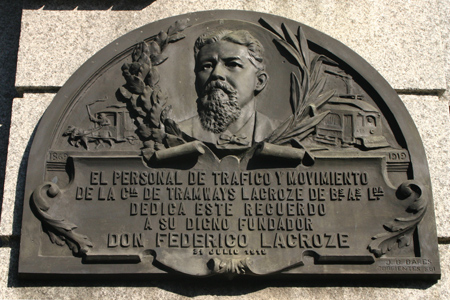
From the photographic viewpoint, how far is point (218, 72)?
5.35 m

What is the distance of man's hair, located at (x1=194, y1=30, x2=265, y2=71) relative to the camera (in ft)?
18.1

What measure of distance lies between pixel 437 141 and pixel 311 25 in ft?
5.14

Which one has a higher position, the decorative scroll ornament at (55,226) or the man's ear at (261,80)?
the man's ear at (261,80)

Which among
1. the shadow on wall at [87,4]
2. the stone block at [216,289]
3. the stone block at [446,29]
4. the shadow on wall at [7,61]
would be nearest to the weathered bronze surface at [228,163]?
the stone block at [216,289]

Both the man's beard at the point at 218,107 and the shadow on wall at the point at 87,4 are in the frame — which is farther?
the shadow on wall at the point at 87,4

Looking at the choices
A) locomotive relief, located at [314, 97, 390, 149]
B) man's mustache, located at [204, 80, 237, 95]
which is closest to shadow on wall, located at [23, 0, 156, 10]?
man's mustache, located at [204, 80, 237, 95]

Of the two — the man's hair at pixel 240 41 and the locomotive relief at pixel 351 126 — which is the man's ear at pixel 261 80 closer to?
the man's hair at pixel 240 41

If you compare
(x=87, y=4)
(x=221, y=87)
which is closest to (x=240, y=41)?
(x=221, y=87)

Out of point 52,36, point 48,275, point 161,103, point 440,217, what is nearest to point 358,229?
point 440,217

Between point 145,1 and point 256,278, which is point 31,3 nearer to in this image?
point 145,1

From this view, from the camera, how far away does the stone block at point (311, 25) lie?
563 centimetres

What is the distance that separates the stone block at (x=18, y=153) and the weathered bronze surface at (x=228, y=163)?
179 millimetres

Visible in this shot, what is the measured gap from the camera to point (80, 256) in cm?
484

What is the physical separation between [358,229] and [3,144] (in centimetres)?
328
